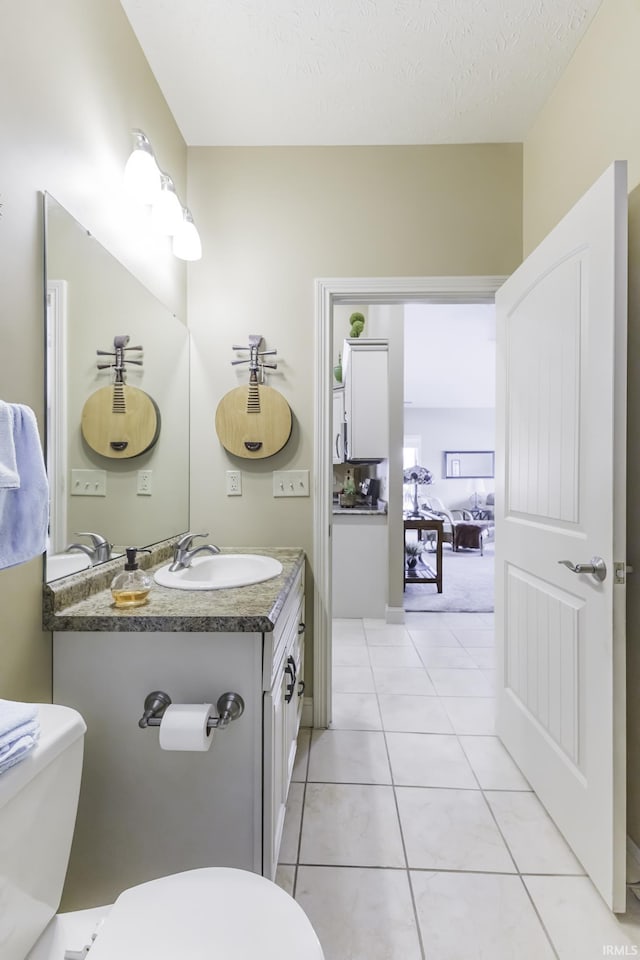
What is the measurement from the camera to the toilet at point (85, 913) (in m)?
0.71

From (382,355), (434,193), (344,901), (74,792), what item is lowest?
(344,901)

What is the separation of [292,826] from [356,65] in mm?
2664

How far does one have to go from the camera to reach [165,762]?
1.16 meters

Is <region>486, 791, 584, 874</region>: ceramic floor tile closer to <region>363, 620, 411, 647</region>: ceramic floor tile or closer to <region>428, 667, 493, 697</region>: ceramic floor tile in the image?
<region>428, 667, 493, 697</region>: ceramic floor tile

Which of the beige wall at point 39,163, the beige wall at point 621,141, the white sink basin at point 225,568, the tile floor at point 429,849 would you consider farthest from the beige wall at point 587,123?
the tile floor at point 429,849

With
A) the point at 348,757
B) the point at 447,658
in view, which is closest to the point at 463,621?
the point at 447,658

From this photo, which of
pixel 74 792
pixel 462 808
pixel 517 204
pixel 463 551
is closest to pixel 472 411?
pixel 463 551

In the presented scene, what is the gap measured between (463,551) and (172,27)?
23.6 ft

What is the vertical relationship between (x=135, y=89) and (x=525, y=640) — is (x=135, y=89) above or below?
above

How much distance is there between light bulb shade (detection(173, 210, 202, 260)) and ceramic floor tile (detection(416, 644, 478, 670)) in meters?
2.57

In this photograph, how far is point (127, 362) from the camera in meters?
1.61

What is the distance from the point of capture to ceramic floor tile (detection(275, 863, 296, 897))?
1329 millimetres

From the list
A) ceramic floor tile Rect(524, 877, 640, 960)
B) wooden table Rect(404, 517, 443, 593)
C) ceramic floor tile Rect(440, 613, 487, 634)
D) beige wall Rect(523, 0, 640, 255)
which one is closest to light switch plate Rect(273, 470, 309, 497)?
beige wall Rect(523, 0, 640, 255)

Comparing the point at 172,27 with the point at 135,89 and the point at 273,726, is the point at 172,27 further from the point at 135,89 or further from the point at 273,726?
the point at 273,726
